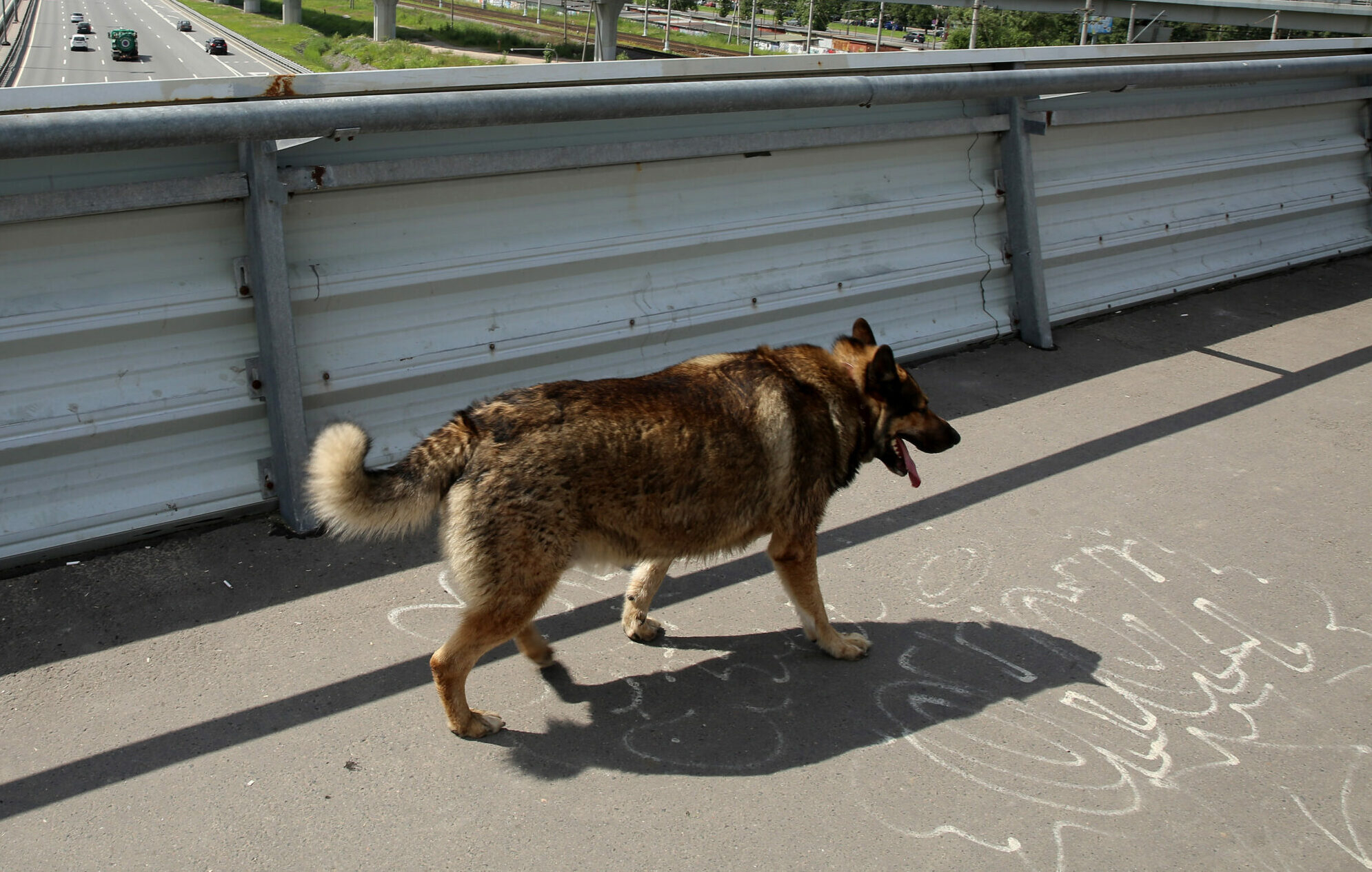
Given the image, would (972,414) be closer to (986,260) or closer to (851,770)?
(986,260)

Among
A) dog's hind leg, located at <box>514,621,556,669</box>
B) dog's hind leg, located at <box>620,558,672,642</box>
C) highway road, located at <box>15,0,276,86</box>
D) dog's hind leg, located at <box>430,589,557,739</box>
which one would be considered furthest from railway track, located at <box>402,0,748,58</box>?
dog's hind leg, located at <box>430,589,557,739</box>

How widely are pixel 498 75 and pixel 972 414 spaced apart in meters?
3.67

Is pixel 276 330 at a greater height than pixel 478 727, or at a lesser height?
greater

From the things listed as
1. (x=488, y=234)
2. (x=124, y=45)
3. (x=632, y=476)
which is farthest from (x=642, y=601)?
(x=124, y=45)

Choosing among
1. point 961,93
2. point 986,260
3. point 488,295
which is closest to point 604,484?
point 488,295

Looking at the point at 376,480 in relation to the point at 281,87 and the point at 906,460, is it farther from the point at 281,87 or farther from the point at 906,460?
the point at 906,460

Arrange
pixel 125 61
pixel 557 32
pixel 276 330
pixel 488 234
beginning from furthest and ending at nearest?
pixel 557 32, pixel 125 61, pixel 488 234, pixel 276 330

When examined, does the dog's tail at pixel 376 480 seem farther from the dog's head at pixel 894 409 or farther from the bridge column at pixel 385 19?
the bridge column at pixel 385 19

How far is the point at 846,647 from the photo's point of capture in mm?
4559

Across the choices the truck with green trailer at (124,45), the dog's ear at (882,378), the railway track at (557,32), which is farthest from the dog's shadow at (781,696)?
the truck with green trailer at (124,45)

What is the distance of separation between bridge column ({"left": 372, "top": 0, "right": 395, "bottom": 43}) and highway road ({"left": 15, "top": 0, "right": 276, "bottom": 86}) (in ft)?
29.4

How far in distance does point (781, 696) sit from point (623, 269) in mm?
3034

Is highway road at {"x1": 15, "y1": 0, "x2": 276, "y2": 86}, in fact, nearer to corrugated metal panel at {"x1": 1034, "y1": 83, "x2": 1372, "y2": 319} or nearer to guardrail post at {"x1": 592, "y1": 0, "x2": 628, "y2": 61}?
guardrail post at {"x1": 592, "y1": 0, "x2": 628, "y2": 61}

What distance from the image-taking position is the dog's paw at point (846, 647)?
4.56 meters
